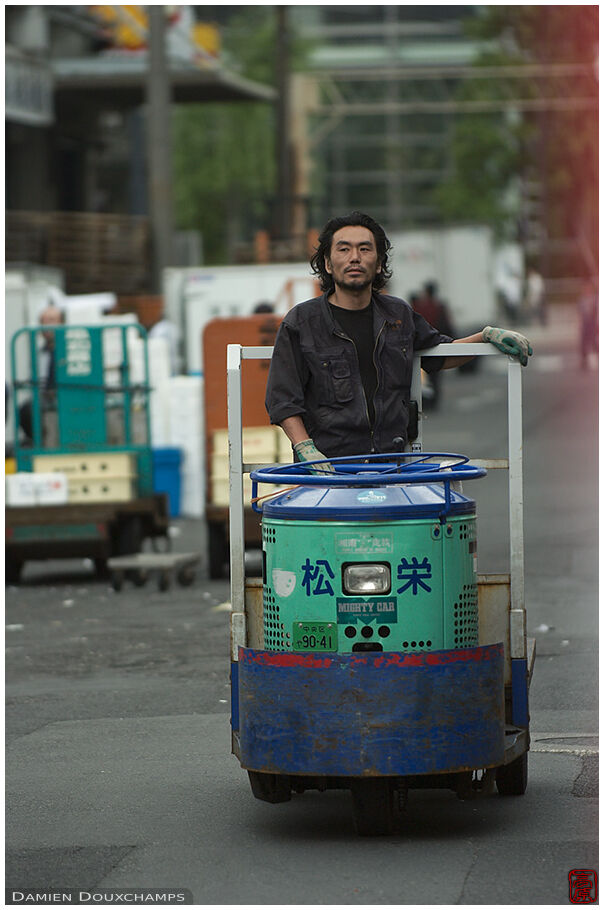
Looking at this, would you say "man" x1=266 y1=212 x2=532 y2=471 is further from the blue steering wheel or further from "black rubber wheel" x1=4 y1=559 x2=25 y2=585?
"black rubber wheel" x1=4 y1=559 x2=25 y2=585

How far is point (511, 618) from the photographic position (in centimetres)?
664

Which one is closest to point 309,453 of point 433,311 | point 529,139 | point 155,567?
point 155,567

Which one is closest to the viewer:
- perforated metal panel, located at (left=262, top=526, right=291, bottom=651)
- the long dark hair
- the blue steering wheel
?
the blue steering wheel

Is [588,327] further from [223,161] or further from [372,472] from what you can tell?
[223,161]

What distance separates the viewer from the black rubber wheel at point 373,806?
244 inches

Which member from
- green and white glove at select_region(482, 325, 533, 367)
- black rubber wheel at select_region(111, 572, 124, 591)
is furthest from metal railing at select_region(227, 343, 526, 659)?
black rubber wheel at select_region(111, 572, 124, 591)

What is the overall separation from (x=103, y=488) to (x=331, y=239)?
857cm

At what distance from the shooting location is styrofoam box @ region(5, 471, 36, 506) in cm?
1490

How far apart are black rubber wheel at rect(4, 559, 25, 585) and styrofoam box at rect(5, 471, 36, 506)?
0.53 m

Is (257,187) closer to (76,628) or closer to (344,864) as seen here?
(76,628)

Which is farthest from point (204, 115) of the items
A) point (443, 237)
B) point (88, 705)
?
point (88, 705)

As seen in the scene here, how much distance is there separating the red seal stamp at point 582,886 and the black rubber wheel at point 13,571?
32.5ft

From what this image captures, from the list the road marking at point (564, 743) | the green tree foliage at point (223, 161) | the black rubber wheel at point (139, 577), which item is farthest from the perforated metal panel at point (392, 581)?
the green tree foliage at point (223, 161)

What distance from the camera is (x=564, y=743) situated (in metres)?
7.84
